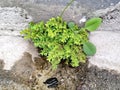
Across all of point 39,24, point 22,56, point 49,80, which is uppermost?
point 39,24

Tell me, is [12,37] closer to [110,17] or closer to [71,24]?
[71,24]

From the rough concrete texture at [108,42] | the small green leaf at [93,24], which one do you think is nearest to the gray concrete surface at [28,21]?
the rough concrete texture at [108,42]

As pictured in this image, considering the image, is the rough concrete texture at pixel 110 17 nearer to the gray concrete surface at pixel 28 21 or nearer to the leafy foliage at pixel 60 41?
the gray concrete surface at pixel 28 21

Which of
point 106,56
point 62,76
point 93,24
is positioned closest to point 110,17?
point 93,24

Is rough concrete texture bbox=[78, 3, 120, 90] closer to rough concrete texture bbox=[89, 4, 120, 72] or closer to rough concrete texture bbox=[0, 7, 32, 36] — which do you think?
rough concrete texture bbox=[89, 4, 120, 72]

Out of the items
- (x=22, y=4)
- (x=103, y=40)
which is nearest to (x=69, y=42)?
(x=103, y=40)

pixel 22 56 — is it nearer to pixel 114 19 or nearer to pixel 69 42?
pixel 69 42
